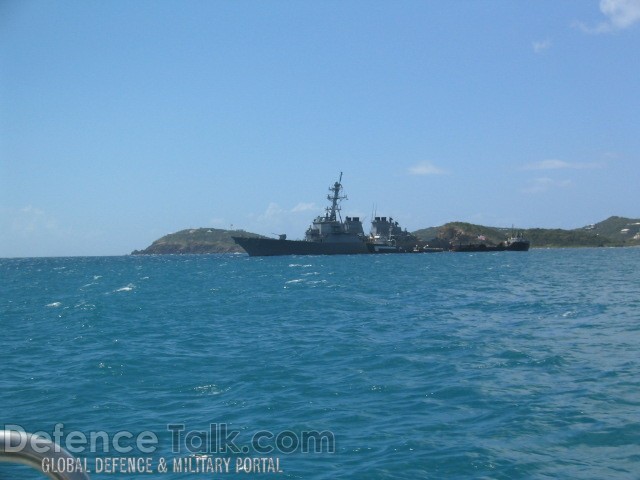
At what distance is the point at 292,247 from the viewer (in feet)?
418

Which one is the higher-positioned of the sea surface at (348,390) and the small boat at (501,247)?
the small boat at (501,247)

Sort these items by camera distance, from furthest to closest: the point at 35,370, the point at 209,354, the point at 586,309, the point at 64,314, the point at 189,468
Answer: the point at 64,314, the point at 586,309, the point at 209,354, the point at 35,370, the point at 189,468

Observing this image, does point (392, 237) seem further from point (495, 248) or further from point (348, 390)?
point (348, 390)

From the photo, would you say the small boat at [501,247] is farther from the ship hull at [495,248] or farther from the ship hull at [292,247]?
the ship hull at [292,247]

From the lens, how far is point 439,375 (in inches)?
574

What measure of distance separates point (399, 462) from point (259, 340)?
12.7 metres

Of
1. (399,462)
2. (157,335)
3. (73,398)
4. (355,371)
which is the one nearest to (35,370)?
(73,398)

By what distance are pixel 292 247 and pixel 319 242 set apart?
577 centimetres

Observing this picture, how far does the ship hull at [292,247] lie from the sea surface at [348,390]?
97.5 meters

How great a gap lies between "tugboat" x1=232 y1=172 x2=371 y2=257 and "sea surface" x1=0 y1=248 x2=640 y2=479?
321 ft

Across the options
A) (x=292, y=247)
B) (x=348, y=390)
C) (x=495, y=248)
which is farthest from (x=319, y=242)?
(x=348, y=390)

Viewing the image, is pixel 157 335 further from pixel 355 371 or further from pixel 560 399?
pixel 560 399

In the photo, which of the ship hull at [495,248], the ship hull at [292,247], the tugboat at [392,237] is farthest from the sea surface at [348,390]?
the ship hull at [495,248]

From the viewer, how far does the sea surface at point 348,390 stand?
9.23m
